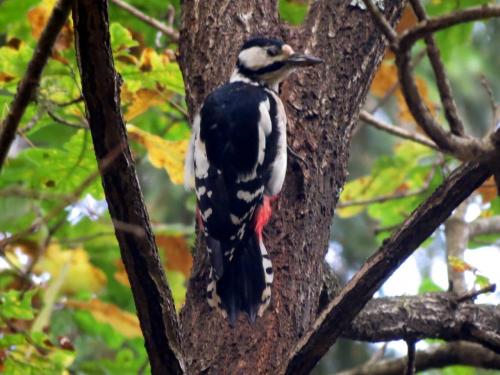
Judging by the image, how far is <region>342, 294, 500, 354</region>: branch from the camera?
3.35 m

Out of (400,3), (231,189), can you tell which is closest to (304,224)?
(231,189)

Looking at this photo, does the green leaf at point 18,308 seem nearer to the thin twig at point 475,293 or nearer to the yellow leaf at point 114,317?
the yellow leaf at point 114,317

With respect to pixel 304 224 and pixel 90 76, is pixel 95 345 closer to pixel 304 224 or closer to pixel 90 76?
pixel 304 224

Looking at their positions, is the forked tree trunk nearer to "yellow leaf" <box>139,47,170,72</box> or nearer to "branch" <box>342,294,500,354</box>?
"yellow leaf" <box>139,47,170,72</box>

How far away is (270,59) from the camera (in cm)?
362

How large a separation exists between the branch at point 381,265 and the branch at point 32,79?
3.49 feet

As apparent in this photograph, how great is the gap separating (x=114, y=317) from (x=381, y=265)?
7.72 feet

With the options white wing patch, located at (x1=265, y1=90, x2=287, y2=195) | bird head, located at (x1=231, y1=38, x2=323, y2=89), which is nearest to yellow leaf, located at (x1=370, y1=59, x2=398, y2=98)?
bird head, located at (x1=231, y1=38, x2=323, y2=89)

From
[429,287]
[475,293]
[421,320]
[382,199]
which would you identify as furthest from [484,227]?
[475,293]

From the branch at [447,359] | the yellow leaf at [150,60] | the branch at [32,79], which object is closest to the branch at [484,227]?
the branch at [447,359]

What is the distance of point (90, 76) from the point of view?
2.33m

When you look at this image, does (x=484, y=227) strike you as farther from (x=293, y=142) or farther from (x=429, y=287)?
(x=293, y=142)

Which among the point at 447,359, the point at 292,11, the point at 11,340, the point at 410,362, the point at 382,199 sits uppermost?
the point at 292,11

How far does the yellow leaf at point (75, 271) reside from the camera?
516 centimetres
